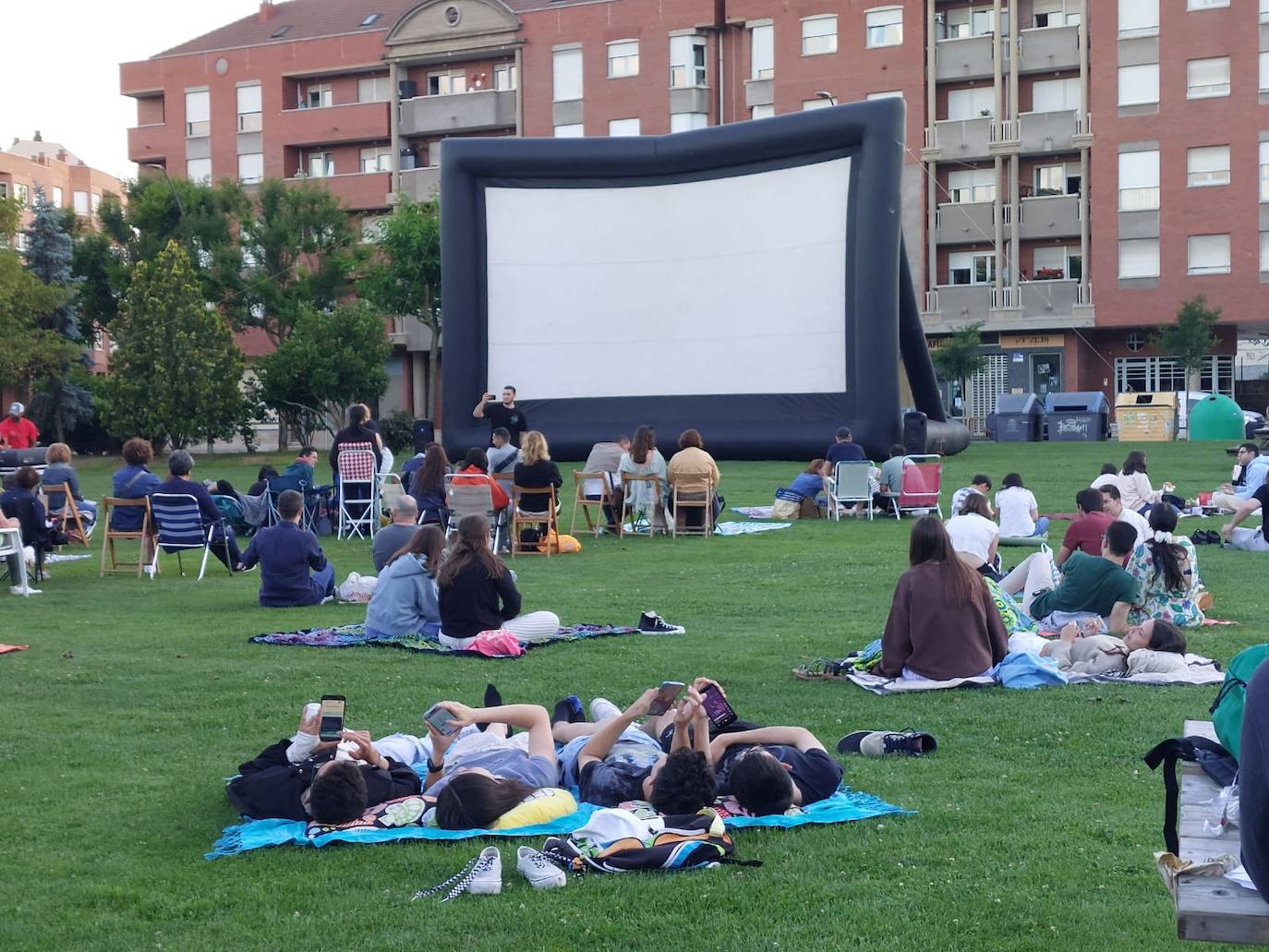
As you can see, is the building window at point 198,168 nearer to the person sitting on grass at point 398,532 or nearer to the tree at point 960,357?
the tree at point 960,357

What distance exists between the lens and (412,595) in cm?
991

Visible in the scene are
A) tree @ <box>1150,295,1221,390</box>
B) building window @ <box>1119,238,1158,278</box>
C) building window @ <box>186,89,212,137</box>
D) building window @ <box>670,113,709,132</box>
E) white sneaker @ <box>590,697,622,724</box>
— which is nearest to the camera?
white sneaker @ <box>590,697,622,724</box>

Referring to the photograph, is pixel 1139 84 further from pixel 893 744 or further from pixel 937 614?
pixel 893 744

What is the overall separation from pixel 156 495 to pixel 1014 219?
35.3 m

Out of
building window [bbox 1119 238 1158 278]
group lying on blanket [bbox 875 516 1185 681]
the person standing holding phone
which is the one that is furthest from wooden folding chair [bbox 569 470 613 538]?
building window [bbox 1119 238 1158 278]

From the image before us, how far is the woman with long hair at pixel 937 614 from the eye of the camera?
7.86 metres

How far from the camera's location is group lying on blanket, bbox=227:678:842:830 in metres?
5.32

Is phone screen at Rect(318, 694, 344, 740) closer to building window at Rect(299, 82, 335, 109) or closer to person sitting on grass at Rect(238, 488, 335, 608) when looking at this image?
person sitting on grass at Rect(238, 488, 335, 608)

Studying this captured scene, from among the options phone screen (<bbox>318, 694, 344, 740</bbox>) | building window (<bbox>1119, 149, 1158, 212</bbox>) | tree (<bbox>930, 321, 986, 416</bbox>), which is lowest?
phone screen (<bbox>318, 694, 344, 740</bbox>)

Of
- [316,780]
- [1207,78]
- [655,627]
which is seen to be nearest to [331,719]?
[316,780]

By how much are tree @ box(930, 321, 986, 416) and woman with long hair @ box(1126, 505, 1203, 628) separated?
3283 centimetres

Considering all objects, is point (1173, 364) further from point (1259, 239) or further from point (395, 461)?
point (395, 461)

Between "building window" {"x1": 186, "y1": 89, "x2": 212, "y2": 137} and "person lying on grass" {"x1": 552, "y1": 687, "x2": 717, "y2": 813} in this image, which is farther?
"building window" {"x1": 186, "y1": 89, "x2": 212, "y2": 137}

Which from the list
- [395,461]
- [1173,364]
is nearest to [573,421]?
[395,461]
